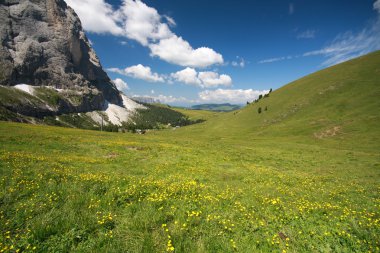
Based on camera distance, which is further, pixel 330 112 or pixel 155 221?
pixel 330 112

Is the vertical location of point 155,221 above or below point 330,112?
below

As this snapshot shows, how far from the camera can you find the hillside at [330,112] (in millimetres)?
62934

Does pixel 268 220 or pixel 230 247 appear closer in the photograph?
pixel 230 247

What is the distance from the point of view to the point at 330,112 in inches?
3307

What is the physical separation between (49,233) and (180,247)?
4195mm

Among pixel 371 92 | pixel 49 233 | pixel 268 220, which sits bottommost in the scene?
pixel 268 220

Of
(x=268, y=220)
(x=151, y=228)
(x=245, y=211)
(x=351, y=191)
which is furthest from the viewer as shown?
(x=351, y=191)

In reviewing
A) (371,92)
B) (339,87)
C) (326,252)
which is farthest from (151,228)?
(339,87)

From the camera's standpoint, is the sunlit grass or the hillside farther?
the hillside

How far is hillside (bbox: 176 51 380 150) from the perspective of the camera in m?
62.9

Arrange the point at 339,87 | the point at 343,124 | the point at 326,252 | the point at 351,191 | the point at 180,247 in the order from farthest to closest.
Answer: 1. the point at 339,87
2. the point at 343,124
3. the point at 351,191
4. the point at 326,252
5. the point at 180,247

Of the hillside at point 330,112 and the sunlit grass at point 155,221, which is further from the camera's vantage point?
the hillside at point 330,112

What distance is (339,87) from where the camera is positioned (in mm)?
104438

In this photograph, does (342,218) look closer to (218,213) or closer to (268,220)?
(268,220)
